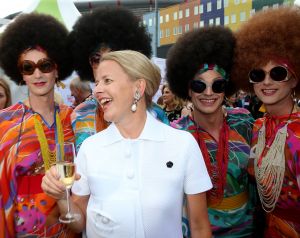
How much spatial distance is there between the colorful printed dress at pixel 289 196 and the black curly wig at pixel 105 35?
1845mm

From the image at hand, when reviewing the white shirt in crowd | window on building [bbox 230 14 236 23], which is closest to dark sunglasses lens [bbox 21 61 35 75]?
the white shirt in crowd

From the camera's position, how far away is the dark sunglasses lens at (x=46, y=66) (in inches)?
122

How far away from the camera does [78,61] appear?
148 inches

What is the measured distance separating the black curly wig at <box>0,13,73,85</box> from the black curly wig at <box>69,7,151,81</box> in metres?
0.13

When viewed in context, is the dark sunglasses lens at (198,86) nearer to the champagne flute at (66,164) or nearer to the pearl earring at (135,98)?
the pearl earring at (135,98)

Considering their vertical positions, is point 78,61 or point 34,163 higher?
point 78,61

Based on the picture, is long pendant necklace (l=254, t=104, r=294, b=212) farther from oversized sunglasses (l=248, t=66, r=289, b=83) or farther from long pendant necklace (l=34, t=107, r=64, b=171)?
long pendant necklace (l=34, t=107, r=64, b=171)

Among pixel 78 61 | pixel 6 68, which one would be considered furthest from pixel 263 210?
pixel 6 68

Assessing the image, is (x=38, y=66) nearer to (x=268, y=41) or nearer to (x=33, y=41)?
(x=33, y=41)

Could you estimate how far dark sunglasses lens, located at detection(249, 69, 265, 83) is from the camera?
3049 millimetres

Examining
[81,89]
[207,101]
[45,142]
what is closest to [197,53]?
[207,101]

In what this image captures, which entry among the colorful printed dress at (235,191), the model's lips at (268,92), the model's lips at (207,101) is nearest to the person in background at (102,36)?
the model's lips at (207,101)

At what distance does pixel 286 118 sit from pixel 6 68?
2.83 m

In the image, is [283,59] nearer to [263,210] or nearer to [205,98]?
[205,98]
